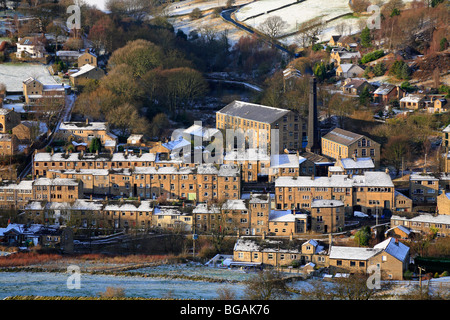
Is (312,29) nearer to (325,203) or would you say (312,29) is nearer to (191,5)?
(191,5)

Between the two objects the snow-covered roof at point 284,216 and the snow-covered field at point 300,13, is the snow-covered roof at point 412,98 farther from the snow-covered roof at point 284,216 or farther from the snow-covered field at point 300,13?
the snow-covered field at point 300,13

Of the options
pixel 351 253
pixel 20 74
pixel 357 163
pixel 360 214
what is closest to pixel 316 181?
pixel 360 214

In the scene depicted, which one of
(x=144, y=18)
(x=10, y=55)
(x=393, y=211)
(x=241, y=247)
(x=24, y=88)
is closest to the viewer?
(x=241, y=247)

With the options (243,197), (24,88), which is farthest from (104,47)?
(243,197)

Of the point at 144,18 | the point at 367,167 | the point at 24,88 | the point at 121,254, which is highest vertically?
the point at 144,18

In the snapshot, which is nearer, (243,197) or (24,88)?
(243,197)

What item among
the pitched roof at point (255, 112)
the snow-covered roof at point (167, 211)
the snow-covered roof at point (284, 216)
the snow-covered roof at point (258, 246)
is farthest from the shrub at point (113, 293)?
the pitched roof at point (255, 112)

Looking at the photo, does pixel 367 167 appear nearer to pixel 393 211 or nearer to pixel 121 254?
pixel 393 211
